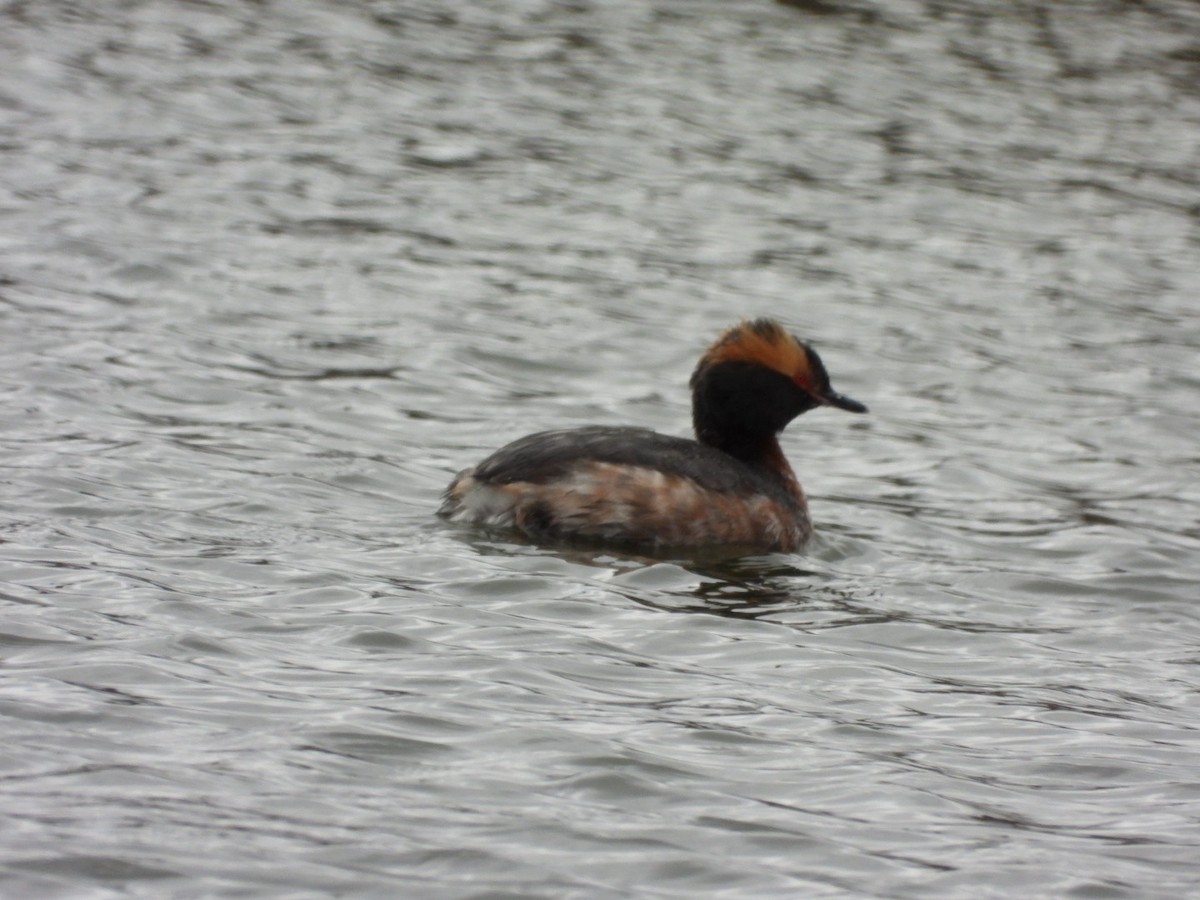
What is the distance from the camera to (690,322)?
12.8 meters

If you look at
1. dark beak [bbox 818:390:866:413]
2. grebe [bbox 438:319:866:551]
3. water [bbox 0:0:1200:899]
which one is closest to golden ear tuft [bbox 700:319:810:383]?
grebe [bbox 438:319:866:551]

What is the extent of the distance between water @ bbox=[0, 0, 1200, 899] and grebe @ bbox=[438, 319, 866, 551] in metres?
0.20

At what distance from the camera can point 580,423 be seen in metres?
10.6

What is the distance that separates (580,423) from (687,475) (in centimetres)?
246

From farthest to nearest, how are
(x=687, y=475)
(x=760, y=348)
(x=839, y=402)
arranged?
(x=839, y=402) < (x=760, y=348) < (x=687, y=475)

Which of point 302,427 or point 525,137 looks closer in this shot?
point 302,427

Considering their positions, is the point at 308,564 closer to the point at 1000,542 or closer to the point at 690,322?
the point at 1000,542

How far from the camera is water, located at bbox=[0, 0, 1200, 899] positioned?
5012 mm

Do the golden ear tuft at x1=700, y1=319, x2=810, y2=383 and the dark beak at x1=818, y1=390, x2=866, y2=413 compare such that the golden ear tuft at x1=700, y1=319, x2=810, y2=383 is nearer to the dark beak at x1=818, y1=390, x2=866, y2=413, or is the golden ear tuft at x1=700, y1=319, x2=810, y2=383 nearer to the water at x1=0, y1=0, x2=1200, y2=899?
the dark beak at x1=818, y1=390, x2=866, y2=413

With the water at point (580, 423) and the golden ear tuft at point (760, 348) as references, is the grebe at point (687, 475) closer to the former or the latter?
the golden ear tuft at point (760, 348)

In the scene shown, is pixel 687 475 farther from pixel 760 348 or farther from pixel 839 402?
pixel 839 402

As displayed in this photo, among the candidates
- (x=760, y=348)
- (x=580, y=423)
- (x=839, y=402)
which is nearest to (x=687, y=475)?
(x=760, y=348)

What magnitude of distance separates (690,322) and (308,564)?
580 centimetres

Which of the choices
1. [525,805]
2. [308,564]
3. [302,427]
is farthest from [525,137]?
[525,805]
